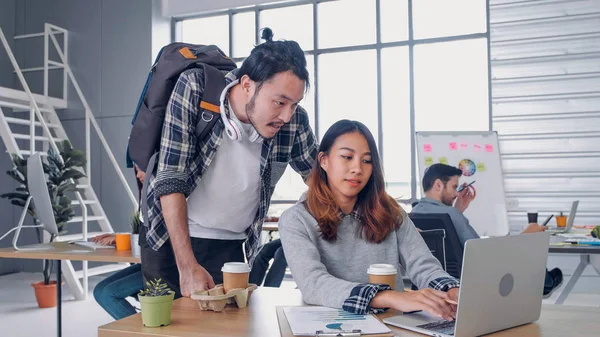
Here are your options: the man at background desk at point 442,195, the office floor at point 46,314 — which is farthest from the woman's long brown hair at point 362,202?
the office floor at point 46,314

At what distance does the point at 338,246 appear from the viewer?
1.61 metres

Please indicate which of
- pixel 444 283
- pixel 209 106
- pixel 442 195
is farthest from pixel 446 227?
pixel 209 106

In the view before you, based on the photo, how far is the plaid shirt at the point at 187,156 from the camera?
1.67 m

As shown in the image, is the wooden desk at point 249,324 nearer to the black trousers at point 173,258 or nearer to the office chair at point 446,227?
the black trousers at point 173,258

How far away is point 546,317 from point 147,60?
5.73 metres

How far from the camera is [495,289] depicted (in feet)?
3.71

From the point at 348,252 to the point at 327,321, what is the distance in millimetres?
391

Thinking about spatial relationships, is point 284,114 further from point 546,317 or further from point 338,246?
point 546,317

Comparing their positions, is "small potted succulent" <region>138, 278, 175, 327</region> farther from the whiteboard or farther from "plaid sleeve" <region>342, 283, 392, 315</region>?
the whiteboard

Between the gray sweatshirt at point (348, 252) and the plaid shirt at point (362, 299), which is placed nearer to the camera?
the plaid shirt at point (362, 299)

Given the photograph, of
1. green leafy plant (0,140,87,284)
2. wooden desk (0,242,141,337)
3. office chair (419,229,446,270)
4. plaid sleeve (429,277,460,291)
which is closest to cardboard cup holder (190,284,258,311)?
plaid sleeve (429,277,460,291)

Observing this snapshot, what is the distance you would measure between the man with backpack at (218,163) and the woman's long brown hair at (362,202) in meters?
0.16

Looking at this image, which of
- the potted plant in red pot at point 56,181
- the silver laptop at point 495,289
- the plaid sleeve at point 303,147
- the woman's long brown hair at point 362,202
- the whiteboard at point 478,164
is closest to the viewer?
the silver laptop at point 495,289

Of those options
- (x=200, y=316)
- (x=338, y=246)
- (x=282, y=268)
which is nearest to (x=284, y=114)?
(x=338, y=246)
